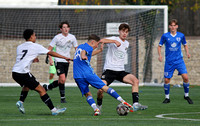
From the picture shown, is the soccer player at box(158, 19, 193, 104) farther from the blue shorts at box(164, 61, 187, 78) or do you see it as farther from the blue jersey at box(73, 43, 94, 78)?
the blue jersey at box(73, 43, 94, 78)

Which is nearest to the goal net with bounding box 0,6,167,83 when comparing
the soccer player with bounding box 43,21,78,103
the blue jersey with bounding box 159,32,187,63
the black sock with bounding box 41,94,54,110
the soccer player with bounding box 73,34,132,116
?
the blue jersey with bounding box 159,32,187,63

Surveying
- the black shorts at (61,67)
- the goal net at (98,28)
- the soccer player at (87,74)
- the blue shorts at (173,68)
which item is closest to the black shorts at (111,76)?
the soccer player at (87,74)

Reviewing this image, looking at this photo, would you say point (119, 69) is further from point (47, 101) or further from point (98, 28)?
→ point (98, 28)

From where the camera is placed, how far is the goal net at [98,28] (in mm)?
22156

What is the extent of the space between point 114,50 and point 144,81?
12.5 metres

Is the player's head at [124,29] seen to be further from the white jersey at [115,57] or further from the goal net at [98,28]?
the goal net at [98,28]

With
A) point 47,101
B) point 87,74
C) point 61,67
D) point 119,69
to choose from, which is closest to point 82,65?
point 87,74

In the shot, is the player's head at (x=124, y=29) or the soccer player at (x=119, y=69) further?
the player's head at (x=124, y=29)

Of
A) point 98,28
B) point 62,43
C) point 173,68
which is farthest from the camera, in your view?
point 98,28

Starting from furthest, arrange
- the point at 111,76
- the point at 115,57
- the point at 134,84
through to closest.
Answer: the point at 115,57
the point at 111,76
the point at 134,84

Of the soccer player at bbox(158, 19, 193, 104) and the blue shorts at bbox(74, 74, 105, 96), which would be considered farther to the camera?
the soccer player at bbox(158, 19, 193, 104)

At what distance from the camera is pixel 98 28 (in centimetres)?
2272

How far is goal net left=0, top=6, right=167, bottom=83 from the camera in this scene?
22156 millimetres

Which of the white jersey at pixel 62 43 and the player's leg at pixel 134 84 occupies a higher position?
the white jersey at pixel 62 43
